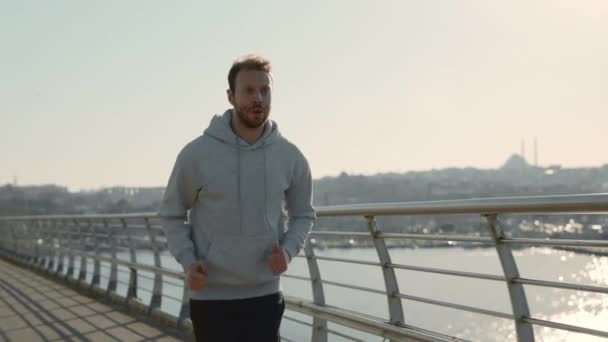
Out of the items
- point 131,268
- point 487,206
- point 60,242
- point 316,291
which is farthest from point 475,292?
point 60,242

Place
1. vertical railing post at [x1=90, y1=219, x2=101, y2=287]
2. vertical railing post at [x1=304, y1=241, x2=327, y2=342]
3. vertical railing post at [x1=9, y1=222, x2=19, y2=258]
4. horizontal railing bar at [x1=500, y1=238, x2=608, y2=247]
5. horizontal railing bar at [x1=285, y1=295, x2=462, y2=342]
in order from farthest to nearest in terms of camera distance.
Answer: vertical railing post at [x1=9, y1=222, x2=19, y2=258] < vertical railing post at [x1=90, y1=219, x2=101, y2=287] < vertical railing post at [x1=304, y1=241, x2=327, y2=342] < horizontal railing bar at [x1=285, y1=295, x2=462, y2=342] < horizontal railing bar at [x1=500, y1=238, x2=608, y2=247]

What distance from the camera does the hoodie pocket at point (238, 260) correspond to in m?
2.95

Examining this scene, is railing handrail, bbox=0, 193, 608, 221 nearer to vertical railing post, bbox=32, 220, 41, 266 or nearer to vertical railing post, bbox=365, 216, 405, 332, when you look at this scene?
vertical railing post, bbox=365, 216, 405, 332

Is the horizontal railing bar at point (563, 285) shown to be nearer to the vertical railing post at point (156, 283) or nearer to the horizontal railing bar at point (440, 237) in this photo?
the horizontal railing bar at point (440, 237)

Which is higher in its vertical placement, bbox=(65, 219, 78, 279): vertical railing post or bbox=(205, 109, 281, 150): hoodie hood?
bbox=(205, 109, 281, 150): hoodie hood

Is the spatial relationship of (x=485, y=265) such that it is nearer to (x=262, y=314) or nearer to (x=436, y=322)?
(x=436, y=322)

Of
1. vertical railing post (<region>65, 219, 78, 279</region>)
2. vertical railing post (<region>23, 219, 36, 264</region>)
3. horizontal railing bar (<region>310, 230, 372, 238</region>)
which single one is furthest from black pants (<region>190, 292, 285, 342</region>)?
vertical railing post (<region>23, 219, 36, 264</region>)

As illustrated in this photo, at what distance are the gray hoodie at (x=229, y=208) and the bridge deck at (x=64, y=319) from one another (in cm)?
429

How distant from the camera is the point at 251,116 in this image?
2.95 m

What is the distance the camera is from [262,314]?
3.02 meters

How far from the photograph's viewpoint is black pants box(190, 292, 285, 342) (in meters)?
2.97

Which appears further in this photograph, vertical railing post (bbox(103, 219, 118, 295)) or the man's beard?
vertical railing post (bbox(103, 219, 118, 295))

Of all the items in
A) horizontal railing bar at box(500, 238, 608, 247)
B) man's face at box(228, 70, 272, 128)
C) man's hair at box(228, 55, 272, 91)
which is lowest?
horizontal railing bar at box(500, 238, 608, 247)

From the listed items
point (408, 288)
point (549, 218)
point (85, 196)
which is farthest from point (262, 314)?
point (85, 196)
